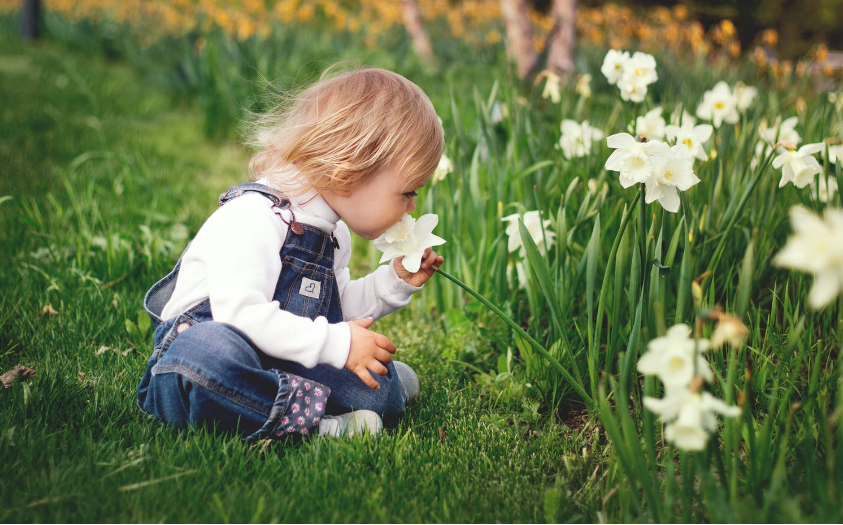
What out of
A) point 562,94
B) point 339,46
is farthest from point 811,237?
point 339,46

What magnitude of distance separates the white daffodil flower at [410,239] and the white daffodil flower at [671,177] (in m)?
0.51

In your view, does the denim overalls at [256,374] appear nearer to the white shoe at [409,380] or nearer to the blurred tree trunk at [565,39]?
the white shoe at [409,380]

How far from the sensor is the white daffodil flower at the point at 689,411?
965 mm

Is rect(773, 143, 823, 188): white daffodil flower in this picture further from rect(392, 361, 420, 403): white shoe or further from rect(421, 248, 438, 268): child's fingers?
rect(392, 361, 420, 403): white shoe

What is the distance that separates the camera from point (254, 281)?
1510 mm

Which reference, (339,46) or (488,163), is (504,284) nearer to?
(488,163)

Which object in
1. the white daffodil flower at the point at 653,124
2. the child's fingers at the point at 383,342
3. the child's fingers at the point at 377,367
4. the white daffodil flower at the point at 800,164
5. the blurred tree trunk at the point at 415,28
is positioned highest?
the blurred tree trunk at the point at 415,28

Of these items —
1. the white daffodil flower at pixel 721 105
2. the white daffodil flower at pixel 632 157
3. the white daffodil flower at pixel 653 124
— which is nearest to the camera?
the white daffodil flower at pixel 632 157

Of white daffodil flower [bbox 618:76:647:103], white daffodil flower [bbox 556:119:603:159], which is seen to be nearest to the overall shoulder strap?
white daffodil flower [bbox 556:119:603:159]

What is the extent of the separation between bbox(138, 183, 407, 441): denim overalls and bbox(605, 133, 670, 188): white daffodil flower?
746mm

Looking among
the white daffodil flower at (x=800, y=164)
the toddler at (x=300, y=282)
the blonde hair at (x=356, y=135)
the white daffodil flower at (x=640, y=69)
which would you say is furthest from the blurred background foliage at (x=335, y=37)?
the white daffodil flower at (x=800, y=164)

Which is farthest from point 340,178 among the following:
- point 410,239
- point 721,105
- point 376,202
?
point 721,105

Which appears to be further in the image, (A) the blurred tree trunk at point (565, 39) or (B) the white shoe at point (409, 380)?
(A) the blurred tree trunk at point (565, 39)

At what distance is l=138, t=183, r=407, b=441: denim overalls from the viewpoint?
1485 millimetres
